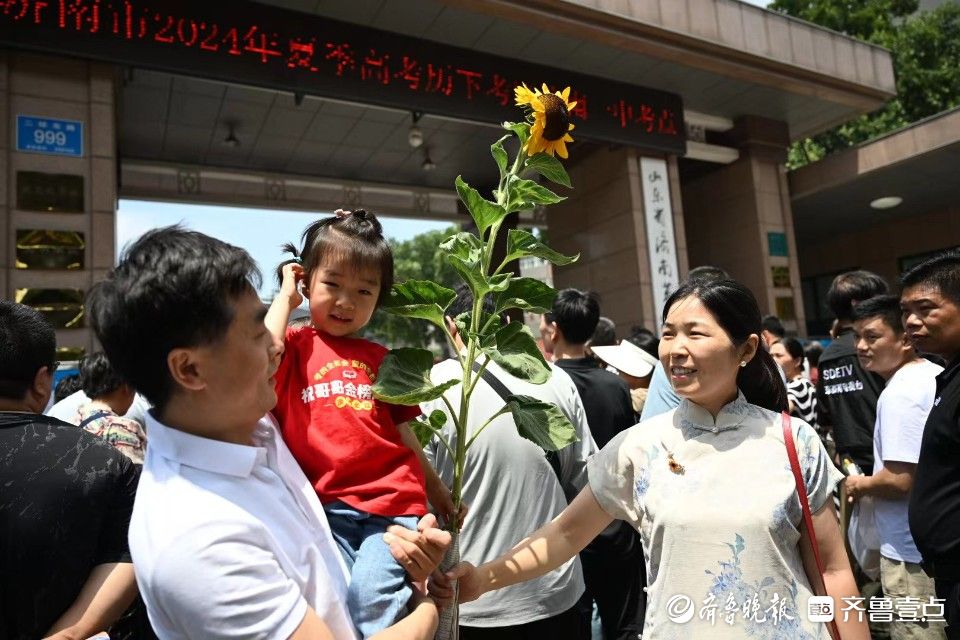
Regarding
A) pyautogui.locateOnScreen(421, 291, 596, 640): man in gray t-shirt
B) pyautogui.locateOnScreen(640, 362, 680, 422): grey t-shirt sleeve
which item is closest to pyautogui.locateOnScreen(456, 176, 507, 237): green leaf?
pyautogui.locateOnScreen(421, 291, 596, 640): man in gray t-shirt

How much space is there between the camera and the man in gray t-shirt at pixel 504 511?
2328 millimetres

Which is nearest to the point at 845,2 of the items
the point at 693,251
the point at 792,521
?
the point at 693,251

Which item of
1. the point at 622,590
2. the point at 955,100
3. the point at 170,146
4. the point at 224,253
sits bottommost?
the point at 622,590

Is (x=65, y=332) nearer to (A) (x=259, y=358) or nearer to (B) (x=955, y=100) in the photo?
(A) (x=259, y=358)

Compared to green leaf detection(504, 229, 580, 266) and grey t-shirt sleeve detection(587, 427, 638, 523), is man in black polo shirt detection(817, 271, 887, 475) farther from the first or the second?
green leaf detection(504, 229, 580, 266)

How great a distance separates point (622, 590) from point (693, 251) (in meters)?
9.27

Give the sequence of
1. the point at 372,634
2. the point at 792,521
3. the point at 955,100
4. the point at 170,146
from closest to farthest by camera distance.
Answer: the point at 372,634 < the point at 792,521 < the point at 170,146 < the point at 955,100

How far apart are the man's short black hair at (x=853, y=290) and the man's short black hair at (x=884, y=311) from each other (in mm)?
519

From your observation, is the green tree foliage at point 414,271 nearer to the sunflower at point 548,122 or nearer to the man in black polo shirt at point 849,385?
the man in black polo shirt at point 849,385

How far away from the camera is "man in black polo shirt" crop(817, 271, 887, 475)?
3.51 metres

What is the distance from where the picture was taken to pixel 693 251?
11.6m

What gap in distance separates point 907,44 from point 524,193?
53.6ft

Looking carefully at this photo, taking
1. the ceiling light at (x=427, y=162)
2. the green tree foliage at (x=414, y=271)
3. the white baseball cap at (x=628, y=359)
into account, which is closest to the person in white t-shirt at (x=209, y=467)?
the white baseball cap at (x=628, y=359)

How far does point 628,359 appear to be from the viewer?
3.85 m
